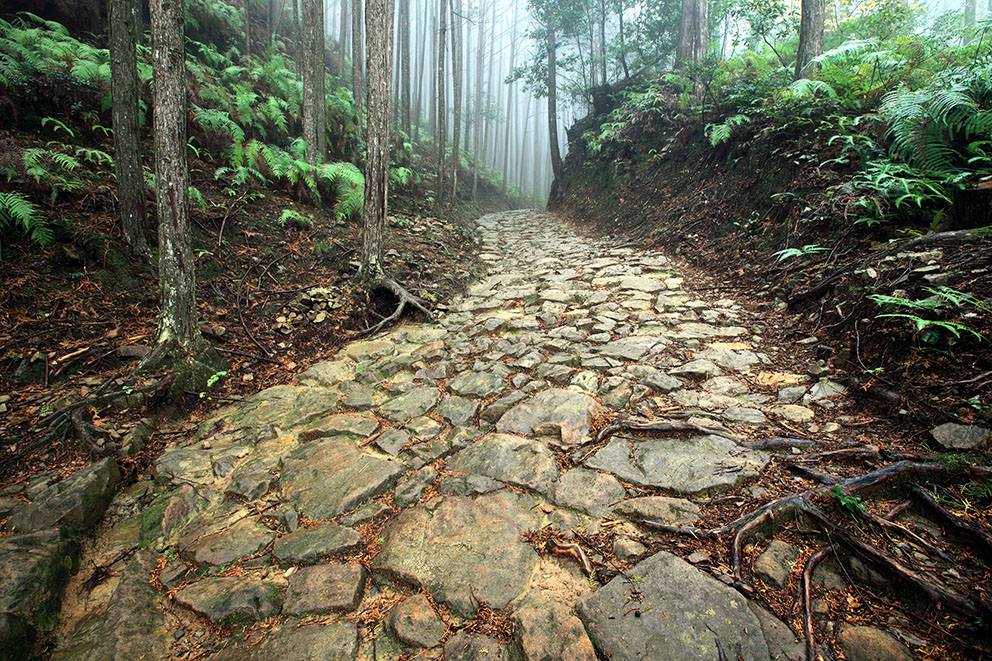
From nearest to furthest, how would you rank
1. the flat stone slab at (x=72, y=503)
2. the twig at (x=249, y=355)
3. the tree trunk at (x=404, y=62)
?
the flat stone slab at (x=72, y=503), the twig at (x=249, y=355), the tree trunk at (x=404, y=62)

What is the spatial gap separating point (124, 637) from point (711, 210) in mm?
8201

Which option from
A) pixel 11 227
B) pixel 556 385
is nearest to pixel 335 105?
pixel 11 227

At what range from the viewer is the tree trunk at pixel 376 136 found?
5.27 meters

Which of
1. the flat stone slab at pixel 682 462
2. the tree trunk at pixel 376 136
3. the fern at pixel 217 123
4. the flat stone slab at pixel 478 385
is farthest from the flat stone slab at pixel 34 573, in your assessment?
the fern at pixel 217 123

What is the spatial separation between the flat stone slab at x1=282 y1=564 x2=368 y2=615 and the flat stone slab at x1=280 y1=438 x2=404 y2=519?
431mm

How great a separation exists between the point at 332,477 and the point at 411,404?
41.6 inches

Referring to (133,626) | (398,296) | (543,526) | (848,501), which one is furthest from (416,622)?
(398,296)

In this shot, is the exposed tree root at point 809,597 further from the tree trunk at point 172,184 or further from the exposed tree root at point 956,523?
the tree trunk at point 172,184

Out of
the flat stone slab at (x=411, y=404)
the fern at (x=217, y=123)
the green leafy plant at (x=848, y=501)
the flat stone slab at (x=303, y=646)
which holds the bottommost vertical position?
the flat stone slab at (x=303, y=646)

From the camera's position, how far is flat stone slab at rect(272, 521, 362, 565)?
212 cm

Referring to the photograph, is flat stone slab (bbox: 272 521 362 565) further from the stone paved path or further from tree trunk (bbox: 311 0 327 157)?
tree trunk (bbox: 311 0 327 157)

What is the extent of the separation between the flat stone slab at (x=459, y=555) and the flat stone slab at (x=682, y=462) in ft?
2.58

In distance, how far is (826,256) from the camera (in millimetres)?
4336

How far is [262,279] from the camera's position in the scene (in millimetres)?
5211
